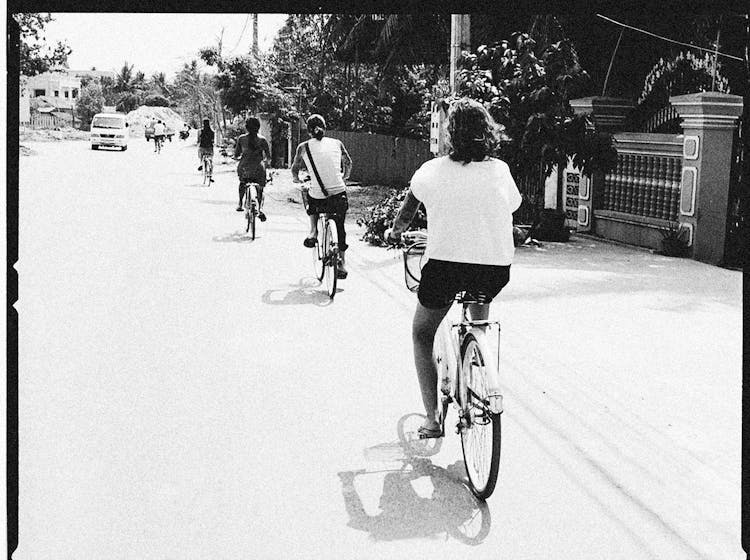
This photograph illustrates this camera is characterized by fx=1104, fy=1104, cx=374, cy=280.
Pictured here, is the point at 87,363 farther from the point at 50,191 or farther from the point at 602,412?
the point at 50,191

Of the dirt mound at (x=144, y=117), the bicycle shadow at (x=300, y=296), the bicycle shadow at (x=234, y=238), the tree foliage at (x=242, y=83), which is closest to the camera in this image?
the bicycle shadow at (x=300, y=296)

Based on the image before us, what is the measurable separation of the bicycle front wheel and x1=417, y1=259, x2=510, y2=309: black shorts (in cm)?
23

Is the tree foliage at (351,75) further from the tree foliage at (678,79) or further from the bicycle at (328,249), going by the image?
the bicycle at (328,249)

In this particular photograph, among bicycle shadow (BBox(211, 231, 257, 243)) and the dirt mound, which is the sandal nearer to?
bicycle shadow (BBox(211, 231, 257, 243))

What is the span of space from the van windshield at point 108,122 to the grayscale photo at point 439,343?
31.5 m

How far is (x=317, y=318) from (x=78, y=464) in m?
4.31

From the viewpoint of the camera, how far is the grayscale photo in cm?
481

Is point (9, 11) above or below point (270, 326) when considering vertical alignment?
above

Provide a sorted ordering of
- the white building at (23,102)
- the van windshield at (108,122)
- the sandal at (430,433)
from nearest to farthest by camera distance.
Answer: the white building at (23,102) → the sandal at (430,433) → the van windshield at (108,122)

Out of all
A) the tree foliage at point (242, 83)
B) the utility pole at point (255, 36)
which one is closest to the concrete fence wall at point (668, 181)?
the tree foliage at point (242, 83)

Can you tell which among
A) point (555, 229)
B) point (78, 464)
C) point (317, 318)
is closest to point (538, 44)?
point (555, 229)

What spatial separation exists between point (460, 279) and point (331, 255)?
5657 millimetres

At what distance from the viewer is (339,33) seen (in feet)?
86.0

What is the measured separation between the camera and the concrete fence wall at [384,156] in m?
27.6
